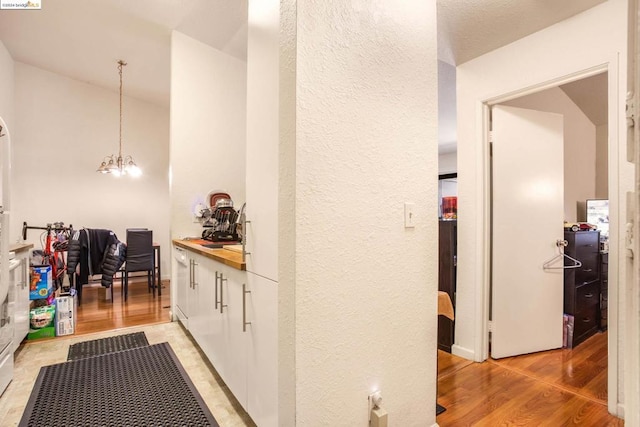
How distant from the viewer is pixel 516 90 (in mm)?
2336

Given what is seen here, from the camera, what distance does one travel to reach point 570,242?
9.29 feet

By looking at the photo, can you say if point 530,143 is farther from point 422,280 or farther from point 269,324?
point 269,324

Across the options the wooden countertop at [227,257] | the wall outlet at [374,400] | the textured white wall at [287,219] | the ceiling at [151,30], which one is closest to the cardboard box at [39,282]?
the wooden countertop at [227,257]

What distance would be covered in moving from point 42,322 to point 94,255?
1.18 meters

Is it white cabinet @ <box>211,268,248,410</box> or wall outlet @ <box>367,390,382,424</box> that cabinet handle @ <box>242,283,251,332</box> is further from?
wall outlet @ <box>367,390,382,424</box>

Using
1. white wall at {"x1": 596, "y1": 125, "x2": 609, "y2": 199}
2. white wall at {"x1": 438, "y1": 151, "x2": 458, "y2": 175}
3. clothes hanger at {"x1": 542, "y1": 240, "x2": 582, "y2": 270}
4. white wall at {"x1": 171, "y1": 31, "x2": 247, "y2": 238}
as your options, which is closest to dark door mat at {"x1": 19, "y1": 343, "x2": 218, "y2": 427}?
white wall at {"x1": 171, "y1": 31, "x2": 247, "y2": 238}

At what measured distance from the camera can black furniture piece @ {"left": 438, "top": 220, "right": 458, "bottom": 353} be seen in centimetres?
270

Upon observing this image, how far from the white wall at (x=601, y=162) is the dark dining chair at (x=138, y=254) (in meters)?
5.94

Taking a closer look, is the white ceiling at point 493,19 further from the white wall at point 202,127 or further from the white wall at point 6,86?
the white wall at point 6,86

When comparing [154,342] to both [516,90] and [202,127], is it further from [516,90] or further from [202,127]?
[516,90]

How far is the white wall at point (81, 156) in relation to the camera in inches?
177

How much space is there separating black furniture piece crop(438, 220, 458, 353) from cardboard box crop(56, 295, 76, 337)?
3366 millimetres

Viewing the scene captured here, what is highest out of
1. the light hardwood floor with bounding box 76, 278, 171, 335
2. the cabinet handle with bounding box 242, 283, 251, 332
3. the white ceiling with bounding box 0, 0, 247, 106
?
the white ceiling with bounding box 0, 0, 247, 106

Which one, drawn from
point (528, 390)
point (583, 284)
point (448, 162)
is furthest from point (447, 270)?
point (448, 162)
